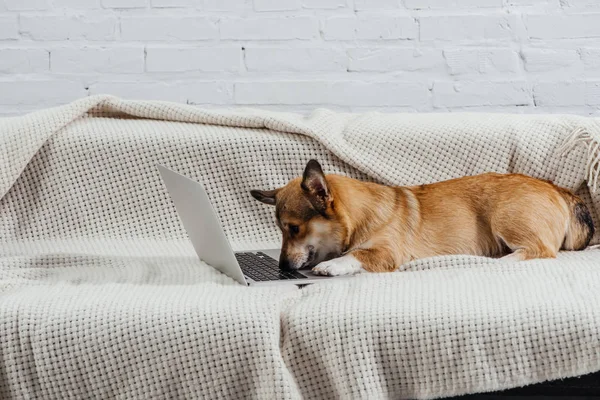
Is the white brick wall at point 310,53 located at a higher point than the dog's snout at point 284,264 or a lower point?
higher

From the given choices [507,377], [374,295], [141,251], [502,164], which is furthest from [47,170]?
[507,377]

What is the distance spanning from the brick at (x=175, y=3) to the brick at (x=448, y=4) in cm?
75

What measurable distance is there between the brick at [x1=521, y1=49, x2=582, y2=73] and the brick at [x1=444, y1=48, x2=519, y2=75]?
0.05 meters

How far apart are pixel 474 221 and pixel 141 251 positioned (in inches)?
33.9

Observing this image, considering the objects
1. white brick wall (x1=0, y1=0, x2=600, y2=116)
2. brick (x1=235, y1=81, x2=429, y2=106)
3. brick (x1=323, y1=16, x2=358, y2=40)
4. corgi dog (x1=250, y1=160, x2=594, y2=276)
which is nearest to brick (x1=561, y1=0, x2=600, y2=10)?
white brick wall (x1=0, y1=0, x2=600, y2=116)

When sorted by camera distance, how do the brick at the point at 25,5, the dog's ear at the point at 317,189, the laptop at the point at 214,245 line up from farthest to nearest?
the brick at the point at 25,5, the dog's ear at the point at 317,189, the laptop at the point at 214,245

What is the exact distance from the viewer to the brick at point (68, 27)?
2723 millimetres

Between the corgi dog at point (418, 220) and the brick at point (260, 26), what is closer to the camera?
the corgi dog at point (418, 220)

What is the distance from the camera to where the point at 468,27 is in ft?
9.13

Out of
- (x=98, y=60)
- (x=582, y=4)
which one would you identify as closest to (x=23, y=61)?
(x=98, y=60)

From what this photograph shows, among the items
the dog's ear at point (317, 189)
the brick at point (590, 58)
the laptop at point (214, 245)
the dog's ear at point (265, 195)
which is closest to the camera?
the laptop at point (214, 245)

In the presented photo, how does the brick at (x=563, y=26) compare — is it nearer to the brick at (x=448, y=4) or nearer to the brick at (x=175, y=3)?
the brick at (x=448, y=4)

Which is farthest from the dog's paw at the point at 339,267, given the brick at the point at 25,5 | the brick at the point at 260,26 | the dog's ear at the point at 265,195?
the brick at the point at 25,5

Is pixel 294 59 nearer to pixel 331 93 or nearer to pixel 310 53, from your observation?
pixel 310 53
